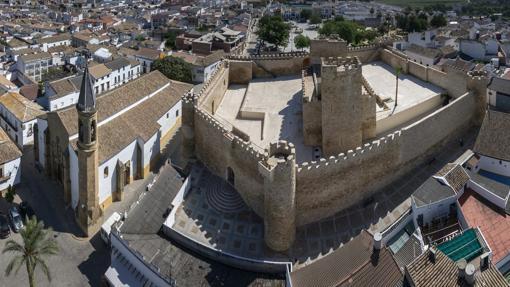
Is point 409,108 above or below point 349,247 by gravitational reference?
above

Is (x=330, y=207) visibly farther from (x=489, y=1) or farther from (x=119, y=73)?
(x=489, y=1)

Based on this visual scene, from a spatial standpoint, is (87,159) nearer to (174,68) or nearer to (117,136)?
(117,136)

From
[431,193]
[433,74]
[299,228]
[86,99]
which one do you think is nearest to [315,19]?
[433,74]

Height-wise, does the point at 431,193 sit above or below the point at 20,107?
above

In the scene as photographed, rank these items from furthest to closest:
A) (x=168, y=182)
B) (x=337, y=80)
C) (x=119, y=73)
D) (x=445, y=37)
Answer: (x=445, y=37) < (x=119, y=73) < (x=168, y=182) < (x=337, y=80)

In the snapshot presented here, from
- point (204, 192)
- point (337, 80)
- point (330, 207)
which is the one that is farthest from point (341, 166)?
point (204, 192)

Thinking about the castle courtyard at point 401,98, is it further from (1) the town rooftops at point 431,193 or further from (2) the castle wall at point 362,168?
(1) the town rooftops at point 431,193

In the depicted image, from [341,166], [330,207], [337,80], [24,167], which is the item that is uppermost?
[337,80]

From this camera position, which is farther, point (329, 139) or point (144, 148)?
point (144, 148)
